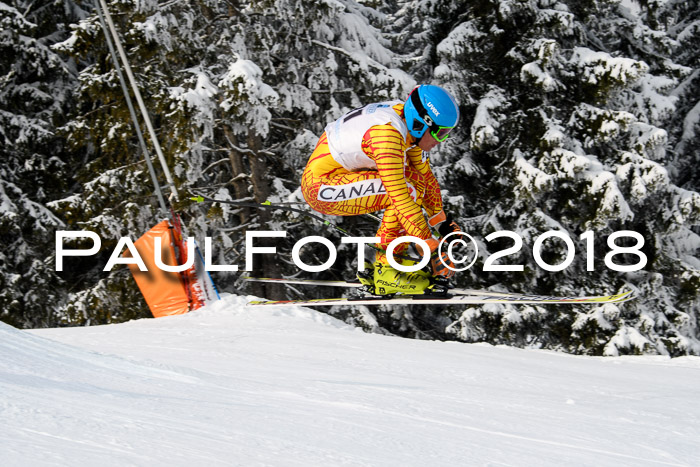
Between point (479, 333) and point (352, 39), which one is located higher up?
point (352, 39)

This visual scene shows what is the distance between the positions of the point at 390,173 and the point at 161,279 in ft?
11.1

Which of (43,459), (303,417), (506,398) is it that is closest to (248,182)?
(506,398)

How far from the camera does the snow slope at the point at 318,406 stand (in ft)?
5.94

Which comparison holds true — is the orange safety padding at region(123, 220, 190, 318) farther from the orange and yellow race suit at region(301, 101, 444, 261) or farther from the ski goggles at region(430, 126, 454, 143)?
the ski goggles at region(430, 126, 454, 143)

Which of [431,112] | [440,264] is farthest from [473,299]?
[431,112]

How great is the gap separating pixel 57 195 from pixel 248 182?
189 inches

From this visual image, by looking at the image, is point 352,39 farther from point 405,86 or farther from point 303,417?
point 303,417

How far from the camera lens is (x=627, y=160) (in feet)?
37.4

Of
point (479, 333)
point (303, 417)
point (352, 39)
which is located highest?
point (352, 39)

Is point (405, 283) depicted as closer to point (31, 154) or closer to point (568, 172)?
point (568, 172)

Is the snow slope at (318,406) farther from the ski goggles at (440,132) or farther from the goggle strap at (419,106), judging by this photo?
Result: the goggle strap at (419,106)

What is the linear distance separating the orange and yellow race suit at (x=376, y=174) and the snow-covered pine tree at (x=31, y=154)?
8195mm

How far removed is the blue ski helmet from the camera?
4.87 metres

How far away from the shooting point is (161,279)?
23.8 feet
